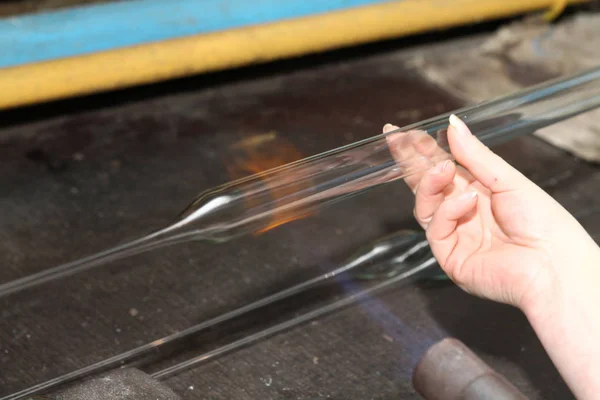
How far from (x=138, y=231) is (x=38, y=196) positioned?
7.8 inches

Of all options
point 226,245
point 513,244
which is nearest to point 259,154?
point 226,245

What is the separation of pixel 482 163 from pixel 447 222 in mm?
65

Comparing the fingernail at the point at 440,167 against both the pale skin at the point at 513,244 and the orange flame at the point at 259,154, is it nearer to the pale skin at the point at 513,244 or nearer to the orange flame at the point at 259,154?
the pale skin at the point at 513,244

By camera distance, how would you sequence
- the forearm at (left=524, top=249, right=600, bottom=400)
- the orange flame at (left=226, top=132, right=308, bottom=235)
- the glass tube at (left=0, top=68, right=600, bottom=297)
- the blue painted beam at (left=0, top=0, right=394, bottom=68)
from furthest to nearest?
the blue painted beam at (left=0, top=0, right=394, bottom=68) < the orange flame at (left=226, top=132, right=308, bottom=235) < the glass tube at (left=0, top=68, right=600, bottom=297) < the forearm at (left=524, top=249, right=600, bottom=400)

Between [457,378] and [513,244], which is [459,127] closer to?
[513,244]

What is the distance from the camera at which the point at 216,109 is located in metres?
1.32

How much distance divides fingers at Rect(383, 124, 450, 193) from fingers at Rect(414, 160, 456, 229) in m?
0.02

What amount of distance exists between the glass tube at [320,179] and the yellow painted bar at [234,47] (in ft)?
1.89

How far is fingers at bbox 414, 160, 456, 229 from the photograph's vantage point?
599 mm

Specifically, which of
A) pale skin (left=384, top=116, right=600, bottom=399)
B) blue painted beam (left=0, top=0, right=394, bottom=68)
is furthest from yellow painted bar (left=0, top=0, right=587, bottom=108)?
pale skin (left=384, top=116, right=600, bottom=399)

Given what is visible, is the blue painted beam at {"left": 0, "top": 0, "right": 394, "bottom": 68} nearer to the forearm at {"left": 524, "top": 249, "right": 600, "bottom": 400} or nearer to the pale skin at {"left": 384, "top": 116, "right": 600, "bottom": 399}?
the pale skin at {"left": 384, "top": 116, "right": 600, "bottom": 399}

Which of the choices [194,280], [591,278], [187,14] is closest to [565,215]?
[591,278]

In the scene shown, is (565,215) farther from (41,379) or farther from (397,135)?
(41,379)

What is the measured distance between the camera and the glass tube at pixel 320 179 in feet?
2.03
